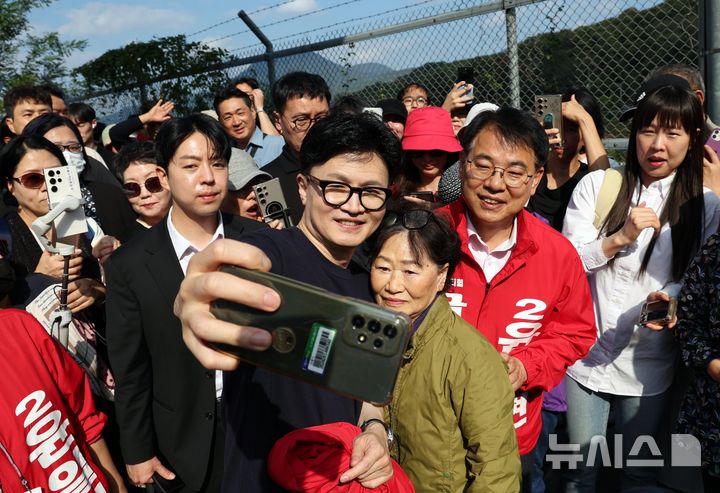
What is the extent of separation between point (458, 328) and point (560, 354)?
1.99 ft

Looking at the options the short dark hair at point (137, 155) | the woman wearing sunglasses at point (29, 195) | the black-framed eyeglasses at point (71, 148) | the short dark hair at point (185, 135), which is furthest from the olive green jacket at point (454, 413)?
the black-framed eyeglasses at point (71, 148)

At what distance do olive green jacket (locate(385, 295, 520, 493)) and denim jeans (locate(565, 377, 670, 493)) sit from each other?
114 cm

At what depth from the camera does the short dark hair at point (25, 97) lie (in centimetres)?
536

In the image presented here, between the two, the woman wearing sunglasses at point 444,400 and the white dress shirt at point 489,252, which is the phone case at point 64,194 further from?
the white dress shirt at point 489,252

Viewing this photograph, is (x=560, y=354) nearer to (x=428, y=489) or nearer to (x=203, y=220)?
(x=428, y=489)

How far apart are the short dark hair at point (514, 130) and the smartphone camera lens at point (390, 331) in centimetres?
153

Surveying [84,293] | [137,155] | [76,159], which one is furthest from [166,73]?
[84,293]

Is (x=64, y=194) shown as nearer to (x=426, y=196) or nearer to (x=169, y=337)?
(x=169, y=337)

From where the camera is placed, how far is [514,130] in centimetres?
254

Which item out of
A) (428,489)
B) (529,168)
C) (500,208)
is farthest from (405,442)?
(529,168)

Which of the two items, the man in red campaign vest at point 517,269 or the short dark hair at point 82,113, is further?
the short dark hair at point 82,113

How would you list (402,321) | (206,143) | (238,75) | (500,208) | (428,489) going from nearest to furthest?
(402,321)
(428,489)
(500,208)
(206,143)
(238,75)

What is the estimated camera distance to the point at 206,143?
275 cm

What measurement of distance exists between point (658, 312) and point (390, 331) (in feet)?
6.73
